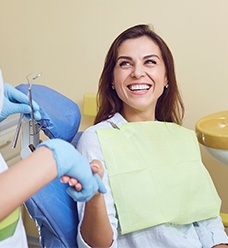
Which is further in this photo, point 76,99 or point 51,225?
point 76,99

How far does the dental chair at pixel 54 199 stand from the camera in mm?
1036

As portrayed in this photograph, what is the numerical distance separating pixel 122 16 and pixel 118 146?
2.74 feet

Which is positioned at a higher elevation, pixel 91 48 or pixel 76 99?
pixel 91 48

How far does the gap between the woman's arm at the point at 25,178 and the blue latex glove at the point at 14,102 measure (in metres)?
0.37

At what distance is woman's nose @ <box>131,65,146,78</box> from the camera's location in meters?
1.32

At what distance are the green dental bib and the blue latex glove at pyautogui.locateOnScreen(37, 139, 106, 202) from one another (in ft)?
1.38

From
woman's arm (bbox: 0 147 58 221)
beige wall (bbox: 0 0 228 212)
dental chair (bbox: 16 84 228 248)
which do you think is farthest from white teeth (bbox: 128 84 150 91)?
woman's arm (bbox: 0 147 58 221)

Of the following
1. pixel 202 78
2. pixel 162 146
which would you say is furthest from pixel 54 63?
pixel 162 146

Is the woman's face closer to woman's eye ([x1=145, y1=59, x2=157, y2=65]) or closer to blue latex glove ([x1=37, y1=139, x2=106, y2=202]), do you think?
woman's eye ([x1=145, y1=59, x2=157, y2=65])

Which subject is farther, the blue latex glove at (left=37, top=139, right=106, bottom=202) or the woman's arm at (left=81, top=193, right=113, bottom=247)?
the woman's arm at (left=81, top=193, right=113, bottom=247)

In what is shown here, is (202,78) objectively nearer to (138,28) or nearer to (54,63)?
(138,28)

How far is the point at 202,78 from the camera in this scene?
1816 mm

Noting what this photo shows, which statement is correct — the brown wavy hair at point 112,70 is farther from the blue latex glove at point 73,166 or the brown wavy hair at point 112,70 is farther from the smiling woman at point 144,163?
the blue latex glove at point 73,166

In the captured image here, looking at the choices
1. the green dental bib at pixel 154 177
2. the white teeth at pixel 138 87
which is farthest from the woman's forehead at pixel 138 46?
the green dental bib at pixel 154 177
